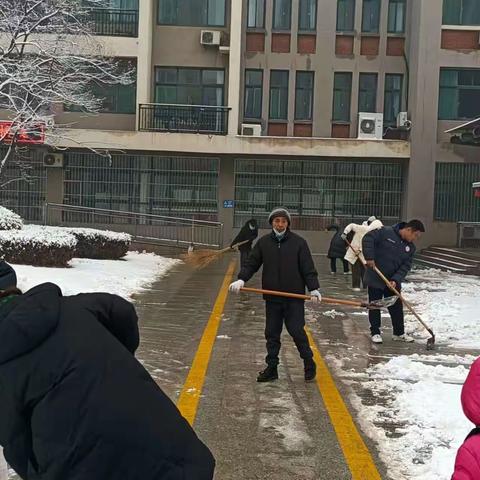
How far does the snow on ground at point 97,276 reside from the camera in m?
11.3

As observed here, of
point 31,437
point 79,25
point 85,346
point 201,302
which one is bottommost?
point 201,302

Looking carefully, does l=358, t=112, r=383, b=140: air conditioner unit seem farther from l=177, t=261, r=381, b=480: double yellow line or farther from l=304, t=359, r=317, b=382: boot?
l=304, t=359, r=317, b=382: boot

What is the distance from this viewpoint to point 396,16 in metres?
25.7

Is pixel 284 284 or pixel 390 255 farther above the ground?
pixel 390 255

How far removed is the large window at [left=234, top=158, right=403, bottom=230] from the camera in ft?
81.9

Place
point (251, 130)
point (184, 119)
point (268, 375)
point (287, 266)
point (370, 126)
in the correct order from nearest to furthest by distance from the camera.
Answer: point (268, 375), point (287, 266), point (370, 126), point (251, 130), point (184, 119)

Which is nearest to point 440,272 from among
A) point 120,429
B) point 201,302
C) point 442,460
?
point 201,302

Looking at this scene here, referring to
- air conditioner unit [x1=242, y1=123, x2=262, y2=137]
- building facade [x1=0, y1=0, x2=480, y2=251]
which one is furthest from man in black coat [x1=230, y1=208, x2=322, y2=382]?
air conditioner unit [x1=242, y1=123, x2=262, y2=137]

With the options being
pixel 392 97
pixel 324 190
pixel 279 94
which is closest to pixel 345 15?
pixel 392 97

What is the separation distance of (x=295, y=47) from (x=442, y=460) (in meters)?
23.6

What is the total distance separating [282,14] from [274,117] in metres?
4.34

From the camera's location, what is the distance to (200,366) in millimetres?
6695

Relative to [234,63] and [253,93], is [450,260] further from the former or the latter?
[234,63]

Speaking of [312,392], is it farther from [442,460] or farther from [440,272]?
[440,272]
